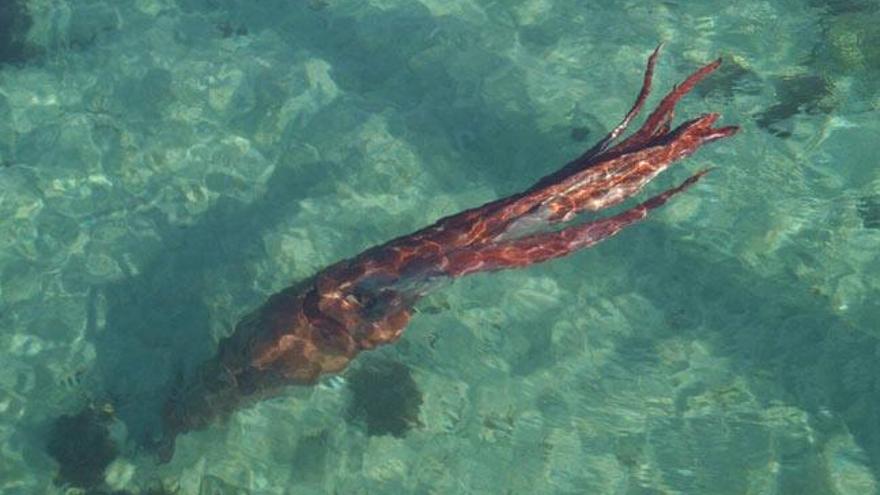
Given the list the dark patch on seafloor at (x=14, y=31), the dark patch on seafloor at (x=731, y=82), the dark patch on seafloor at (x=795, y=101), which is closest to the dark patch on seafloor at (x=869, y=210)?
the dark patch on seafloor at (x=795, y=101)

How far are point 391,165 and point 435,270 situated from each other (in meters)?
2.84

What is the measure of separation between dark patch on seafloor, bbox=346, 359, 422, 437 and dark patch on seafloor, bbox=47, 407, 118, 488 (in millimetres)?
2215

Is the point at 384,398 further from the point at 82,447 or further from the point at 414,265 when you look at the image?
the point at 82,447

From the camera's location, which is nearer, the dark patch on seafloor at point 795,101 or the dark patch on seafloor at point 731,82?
the dark patch on seafloor at point 795,101

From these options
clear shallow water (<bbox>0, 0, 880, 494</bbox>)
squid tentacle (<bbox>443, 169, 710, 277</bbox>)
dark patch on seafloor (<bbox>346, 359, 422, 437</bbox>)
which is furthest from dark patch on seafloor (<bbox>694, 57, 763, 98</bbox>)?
dark patch on seafloor (<bbox>346, 359, 422, 437</bbox>)

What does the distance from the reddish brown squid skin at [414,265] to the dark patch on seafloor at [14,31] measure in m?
5.57

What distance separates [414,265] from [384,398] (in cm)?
145

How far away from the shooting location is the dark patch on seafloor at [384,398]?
289 inches

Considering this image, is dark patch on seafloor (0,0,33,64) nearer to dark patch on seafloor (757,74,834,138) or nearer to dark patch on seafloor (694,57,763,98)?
dark patch on seafloor (694,57,763,98)

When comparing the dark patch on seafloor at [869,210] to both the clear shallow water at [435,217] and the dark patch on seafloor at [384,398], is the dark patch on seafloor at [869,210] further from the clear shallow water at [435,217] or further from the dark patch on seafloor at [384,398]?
the dark patch on seafloor at [384,398]

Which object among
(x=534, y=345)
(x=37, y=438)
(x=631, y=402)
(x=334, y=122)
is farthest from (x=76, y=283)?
(x=631, y=402)

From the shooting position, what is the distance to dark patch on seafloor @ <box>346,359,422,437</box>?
24.1 ft

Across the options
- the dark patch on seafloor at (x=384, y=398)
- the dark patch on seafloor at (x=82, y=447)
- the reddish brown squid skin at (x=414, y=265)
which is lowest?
the dark patch on seafloor at (x=82, y=447)

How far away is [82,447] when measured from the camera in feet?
24.0
